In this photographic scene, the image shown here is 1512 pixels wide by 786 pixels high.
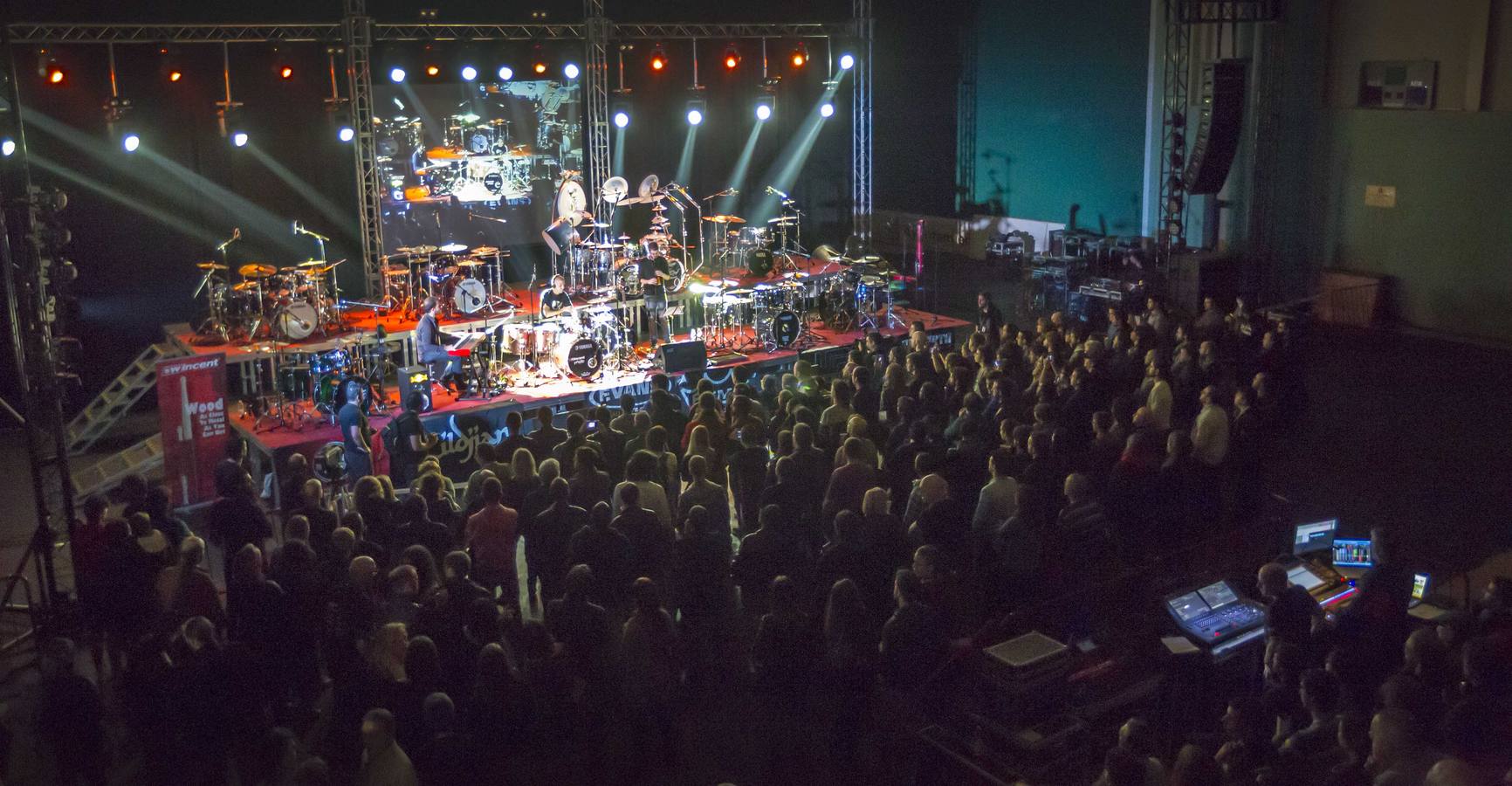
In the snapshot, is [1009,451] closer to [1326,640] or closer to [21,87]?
[1326,640]

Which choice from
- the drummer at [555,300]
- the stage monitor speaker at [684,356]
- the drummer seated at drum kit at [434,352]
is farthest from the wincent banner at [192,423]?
the stage monitor speaker at [684,356]

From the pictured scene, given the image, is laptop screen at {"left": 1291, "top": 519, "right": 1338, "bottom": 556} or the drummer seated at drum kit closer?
laptop screen at {"left": 1291, "top": 519, "right": 1338, "bottom": 556}

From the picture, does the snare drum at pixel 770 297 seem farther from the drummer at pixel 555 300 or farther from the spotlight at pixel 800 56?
the spotlight at pixel 800 56

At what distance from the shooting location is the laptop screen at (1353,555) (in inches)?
300

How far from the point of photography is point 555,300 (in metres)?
14.3

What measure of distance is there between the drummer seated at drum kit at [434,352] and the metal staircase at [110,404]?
8.24 ft

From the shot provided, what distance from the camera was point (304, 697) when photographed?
261 inches

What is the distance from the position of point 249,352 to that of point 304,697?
712 cm

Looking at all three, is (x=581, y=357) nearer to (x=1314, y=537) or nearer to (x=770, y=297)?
(x=770, y=297)

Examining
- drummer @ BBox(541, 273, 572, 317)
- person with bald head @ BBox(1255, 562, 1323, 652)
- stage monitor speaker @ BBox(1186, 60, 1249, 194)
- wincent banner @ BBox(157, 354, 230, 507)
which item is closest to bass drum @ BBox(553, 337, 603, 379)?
drummer @ BBox(541, 273, 572, 317)

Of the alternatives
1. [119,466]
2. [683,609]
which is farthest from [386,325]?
[683,609]

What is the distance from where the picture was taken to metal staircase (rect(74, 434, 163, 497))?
11648 millimetres

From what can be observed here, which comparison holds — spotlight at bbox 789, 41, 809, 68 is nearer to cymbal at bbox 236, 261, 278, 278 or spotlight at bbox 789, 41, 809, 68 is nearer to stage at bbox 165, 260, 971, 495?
stage at bbox 165, 260, 971, 495

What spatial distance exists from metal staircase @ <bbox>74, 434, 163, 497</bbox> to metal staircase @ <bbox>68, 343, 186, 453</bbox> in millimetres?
543
